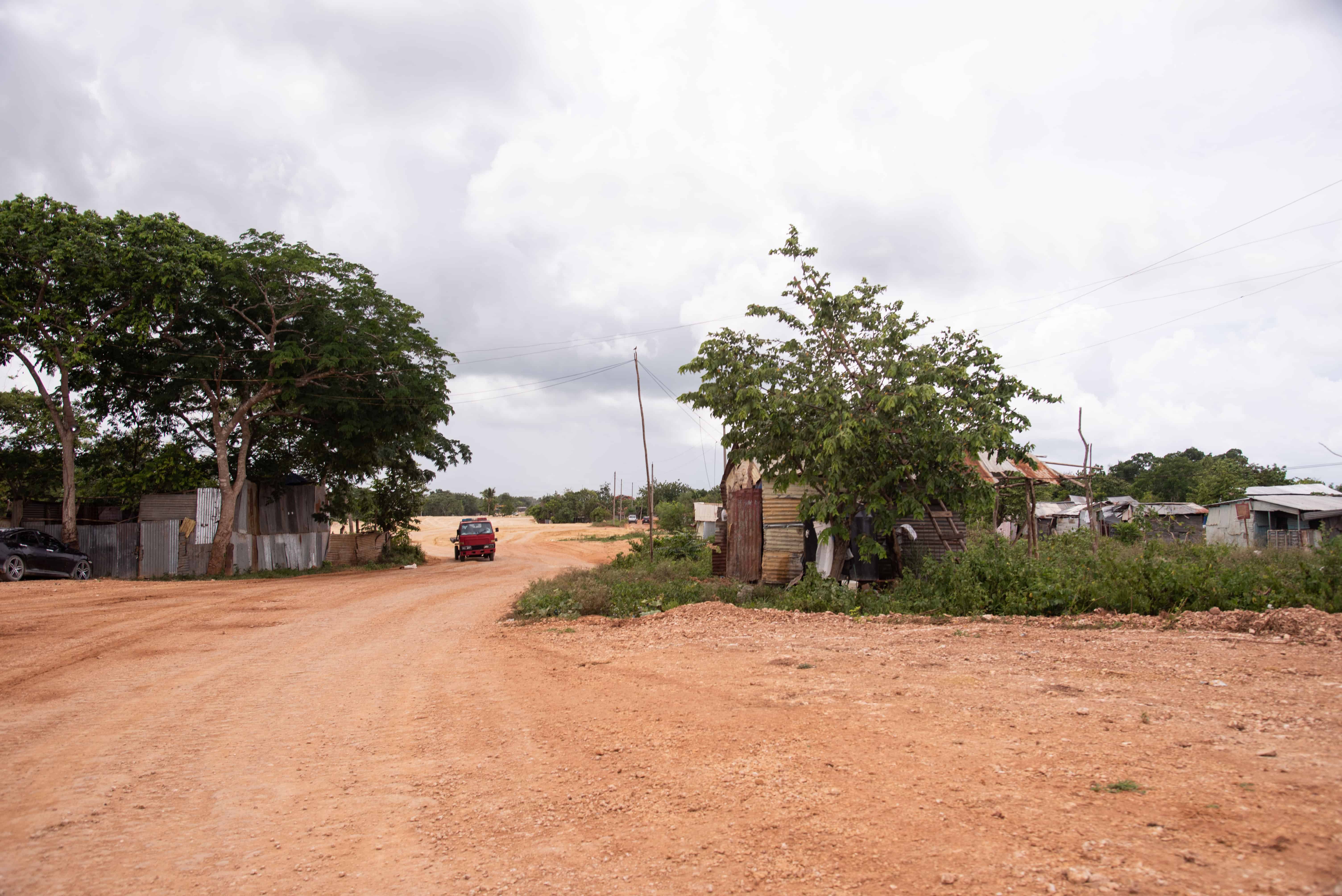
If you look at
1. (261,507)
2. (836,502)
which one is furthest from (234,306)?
(836,502)

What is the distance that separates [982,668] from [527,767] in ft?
14.2

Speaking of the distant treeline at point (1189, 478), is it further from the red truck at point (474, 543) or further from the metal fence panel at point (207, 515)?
the metal fence panel at point (207, 515)

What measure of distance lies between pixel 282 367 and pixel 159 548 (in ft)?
21.8

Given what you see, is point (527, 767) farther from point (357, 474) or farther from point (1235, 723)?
point (357, 474)

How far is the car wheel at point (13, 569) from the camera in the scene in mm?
18531

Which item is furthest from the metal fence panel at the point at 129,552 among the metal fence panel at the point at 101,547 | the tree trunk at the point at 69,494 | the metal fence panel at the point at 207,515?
the metal fence panel at the point at 207,515

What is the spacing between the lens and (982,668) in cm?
697

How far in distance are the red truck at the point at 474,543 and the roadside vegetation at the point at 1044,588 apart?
20713mm

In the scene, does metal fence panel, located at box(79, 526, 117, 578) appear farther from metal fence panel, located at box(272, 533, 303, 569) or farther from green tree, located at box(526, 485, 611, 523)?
green tree, located at box(526, 485, 611, 523)

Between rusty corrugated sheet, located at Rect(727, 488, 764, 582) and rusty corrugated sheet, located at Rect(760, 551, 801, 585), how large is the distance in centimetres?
62

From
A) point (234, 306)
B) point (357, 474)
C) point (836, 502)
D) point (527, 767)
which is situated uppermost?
point (234, 306)

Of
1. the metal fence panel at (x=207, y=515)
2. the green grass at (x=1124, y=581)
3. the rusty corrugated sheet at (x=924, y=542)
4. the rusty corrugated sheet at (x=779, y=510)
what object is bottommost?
the green grass at (x=1124, y=581)

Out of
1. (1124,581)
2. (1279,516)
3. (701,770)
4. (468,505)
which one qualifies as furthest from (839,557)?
(468,505)

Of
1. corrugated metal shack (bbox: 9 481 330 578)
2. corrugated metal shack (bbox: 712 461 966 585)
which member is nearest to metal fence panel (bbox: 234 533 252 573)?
→ corrugated metal shack (bbox: 9 481 330 578)
